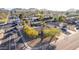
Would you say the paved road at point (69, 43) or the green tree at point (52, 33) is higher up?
the green tree at point (52, 33)

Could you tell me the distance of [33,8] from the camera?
2.63 meters

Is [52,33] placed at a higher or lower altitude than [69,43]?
higher

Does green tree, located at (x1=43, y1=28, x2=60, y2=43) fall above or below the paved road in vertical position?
above
